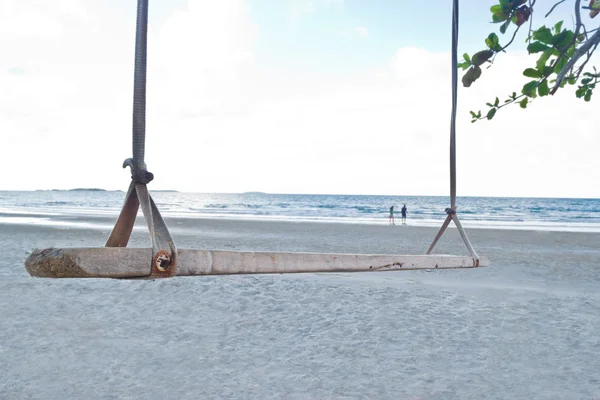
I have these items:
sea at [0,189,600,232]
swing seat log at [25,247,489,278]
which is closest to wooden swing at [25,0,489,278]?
swing seat log at [25,247,489,278]

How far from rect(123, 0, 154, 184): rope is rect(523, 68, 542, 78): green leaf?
1.12 meters

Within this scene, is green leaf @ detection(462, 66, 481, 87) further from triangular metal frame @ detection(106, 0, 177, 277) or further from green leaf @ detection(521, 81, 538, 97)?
triangular metal frame @ detection(106, 0, 177, 277)

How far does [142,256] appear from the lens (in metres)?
1.12

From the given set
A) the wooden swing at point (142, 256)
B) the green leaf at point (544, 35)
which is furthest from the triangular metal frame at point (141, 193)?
the green leaf at point (544, 35)

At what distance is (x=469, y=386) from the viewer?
3191mm

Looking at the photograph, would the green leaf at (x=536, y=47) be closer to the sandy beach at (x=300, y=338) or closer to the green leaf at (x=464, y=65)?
the green leaf at (x=464, y=65)

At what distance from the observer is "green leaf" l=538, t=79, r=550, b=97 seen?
1330 millimetres

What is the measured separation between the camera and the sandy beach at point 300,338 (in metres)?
3.17

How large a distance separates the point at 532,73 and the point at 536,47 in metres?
0.08

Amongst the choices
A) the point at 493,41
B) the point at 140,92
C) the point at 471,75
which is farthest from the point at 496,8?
the point at 140,92

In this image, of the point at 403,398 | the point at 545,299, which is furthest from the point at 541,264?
the point at 403,398

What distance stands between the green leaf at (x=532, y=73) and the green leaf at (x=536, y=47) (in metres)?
0.06

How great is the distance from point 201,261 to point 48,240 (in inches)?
491

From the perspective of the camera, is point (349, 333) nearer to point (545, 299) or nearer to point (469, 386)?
point (469, 386)
